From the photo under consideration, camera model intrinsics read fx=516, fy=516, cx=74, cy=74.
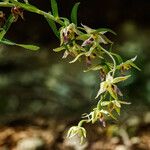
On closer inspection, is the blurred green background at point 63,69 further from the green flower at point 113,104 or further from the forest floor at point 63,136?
the green flower at point 113,104

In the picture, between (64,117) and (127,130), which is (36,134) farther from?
(127,130)

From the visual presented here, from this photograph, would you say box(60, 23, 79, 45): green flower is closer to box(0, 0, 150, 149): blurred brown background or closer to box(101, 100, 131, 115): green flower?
box(101, 100, 131, 115): green flower

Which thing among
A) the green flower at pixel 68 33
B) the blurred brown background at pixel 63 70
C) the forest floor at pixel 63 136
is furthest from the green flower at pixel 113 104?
the blurred brown background at pixel 63 70

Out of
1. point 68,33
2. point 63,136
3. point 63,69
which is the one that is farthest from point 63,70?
point 68,33

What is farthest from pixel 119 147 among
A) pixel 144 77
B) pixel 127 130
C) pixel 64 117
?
pixel 144 77

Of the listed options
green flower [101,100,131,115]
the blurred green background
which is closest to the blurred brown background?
the blurred green background
